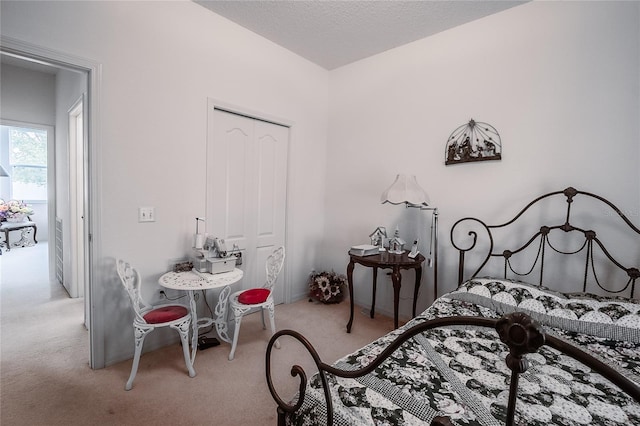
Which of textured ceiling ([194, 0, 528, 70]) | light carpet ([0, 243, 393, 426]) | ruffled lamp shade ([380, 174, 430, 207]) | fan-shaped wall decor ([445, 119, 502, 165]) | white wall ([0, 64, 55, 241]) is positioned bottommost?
light carpet ([0, 243, 393, 426])

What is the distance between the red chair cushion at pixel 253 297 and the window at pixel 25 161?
279 inches

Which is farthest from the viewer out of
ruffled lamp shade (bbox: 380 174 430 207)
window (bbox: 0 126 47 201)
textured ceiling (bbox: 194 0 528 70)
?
window (bbox: 0 126 47 201)

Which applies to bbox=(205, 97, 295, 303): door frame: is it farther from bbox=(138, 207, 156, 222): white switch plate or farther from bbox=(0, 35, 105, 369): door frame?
bbox=(0, 35, 105, 369): door frame

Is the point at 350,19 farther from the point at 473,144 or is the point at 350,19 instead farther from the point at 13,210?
the point at 13,210

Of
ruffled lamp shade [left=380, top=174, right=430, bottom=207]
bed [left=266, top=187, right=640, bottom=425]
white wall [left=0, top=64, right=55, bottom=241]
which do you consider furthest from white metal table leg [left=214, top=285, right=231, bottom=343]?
white wall [left=0, top=64, right=55, bottom=241]

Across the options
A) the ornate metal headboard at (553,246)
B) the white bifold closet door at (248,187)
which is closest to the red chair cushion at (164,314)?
the white bifold closet door at (248,187)

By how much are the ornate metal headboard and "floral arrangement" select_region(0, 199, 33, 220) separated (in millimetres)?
8116

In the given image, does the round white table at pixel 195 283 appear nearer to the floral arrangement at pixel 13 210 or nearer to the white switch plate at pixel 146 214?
the white switch plate at pixel 146 214

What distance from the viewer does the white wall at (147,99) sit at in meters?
1.98

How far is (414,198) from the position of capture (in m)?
2.57

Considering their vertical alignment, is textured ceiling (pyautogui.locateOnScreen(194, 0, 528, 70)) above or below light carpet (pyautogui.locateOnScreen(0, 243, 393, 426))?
above

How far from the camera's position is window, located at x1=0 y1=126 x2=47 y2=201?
663 centimetres

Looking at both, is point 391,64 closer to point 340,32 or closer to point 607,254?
point 340,32

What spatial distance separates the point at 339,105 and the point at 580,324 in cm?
297
